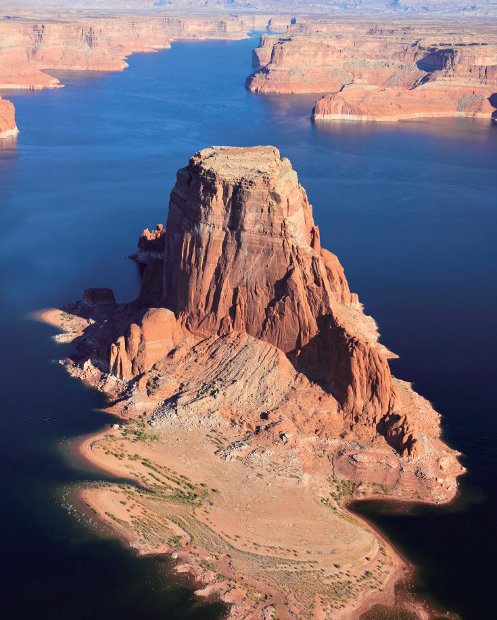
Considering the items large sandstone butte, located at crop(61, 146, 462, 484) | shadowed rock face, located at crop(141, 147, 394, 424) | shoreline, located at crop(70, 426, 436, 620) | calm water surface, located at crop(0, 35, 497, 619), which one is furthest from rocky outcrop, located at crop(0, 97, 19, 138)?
shoreline, located at crop(70, 426, 436, 620)

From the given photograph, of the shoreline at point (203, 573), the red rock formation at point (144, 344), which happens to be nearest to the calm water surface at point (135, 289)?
the shoreline at point (203, 573)

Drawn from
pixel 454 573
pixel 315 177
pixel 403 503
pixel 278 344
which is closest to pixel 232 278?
pixel 278 344

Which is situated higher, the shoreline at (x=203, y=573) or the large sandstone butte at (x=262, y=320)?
the large sandstone butte at (x=262, y=320)

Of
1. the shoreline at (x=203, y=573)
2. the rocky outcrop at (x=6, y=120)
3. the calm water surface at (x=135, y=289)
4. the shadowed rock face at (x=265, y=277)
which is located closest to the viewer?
the shoreline at (x=203, y=573)

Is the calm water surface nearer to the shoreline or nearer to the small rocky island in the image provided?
the shoreline

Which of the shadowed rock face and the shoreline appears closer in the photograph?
the shoreline

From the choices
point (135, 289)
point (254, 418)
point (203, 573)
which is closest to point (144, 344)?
point (254, 418)

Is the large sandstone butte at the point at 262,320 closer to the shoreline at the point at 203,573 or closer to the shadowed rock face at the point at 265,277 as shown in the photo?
the shadowed rock face at the point at 265,277

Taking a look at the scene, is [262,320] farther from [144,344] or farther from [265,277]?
[144,344]
